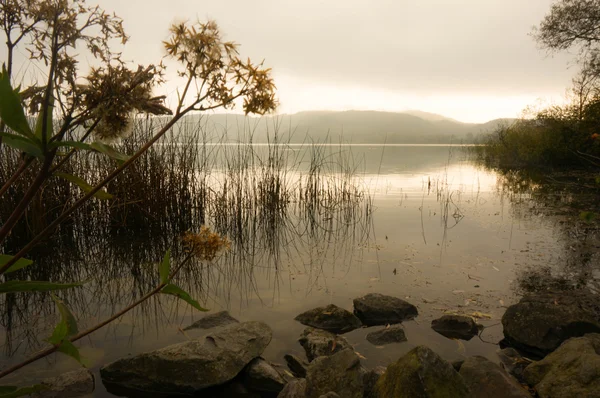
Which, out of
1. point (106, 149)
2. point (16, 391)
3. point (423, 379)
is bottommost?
point (423, 379)

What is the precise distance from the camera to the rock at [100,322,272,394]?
7.86 ft

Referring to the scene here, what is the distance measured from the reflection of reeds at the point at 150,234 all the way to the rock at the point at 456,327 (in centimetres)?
141

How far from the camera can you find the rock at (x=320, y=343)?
9.11ft

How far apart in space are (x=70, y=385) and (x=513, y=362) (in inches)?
114

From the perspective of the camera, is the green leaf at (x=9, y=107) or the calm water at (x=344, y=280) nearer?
the green leaf at (x=9, y=107)

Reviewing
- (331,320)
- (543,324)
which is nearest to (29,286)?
(331,320)

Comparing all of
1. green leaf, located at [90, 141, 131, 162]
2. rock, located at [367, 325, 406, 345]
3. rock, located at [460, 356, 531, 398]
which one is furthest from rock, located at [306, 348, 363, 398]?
green leaf, located at [90, 141, 131, 162]

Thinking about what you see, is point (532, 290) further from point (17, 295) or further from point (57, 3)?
point (17, 295)

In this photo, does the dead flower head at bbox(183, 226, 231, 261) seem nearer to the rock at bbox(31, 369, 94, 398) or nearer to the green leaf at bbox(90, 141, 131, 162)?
the green leaf at bbox(90, 141, 131, 162)

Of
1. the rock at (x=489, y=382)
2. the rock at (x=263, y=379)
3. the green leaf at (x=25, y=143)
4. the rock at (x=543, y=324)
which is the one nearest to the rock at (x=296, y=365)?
the rock at (x=263, y=379)

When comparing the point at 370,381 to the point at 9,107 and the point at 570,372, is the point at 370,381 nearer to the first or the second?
the point at 570,372

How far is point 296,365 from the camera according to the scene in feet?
8.77

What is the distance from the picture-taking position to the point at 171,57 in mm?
1367

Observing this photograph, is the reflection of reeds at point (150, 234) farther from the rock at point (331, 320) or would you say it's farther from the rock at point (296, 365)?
the rock at point (296, 365)
